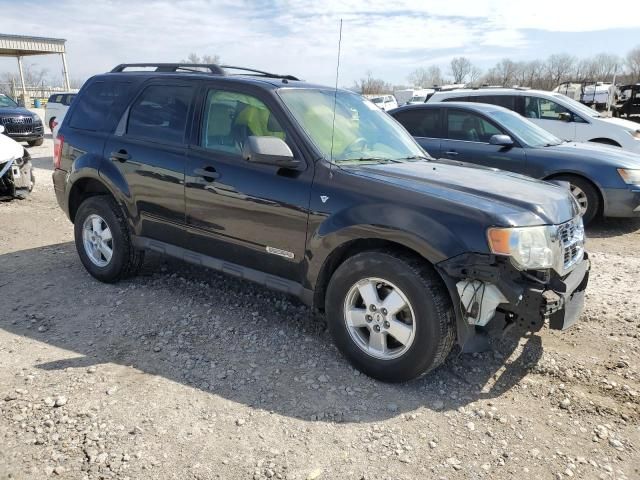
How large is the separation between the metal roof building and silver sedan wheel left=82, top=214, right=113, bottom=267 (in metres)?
33.8

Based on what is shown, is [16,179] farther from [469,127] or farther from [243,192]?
[469,127]

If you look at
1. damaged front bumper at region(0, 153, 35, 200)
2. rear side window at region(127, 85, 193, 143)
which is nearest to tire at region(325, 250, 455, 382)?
rear side window at region(127, 85, 193, 143)

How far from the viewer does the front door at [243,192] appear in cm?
355

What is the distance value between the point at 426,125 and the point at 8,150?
625 cm

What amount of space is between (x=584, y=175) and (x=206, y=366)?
5.74 metres

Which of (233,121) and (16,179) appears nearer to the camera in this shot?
(233,121)

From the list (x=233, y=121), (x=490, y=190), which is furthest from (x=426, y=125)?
(x=490, y=190)

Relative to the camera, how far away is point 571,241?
3.28m

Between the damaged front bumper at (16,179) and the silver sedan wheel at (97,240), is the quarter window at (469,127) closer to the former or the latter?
the silver sedan wheel at (97,240)

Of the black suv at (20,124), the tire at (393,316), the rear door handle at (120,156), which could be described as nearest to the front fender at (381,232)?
the tire at (393,316)

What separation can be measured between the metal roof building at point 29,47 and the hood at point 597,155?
114ft

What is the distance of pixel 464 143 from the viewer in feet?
25.0

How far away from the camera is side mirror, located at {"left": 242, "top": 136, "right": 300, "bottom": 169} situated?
338cm

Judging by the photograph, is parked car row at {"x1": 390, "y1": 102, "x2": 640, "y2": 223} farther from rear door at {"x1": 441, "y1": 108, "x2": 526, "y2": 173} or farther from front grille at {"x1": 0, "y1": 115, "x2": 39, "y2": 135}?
front grille at {"x1": 0, "y1": 115, "x2": 39, "y2": 135}
